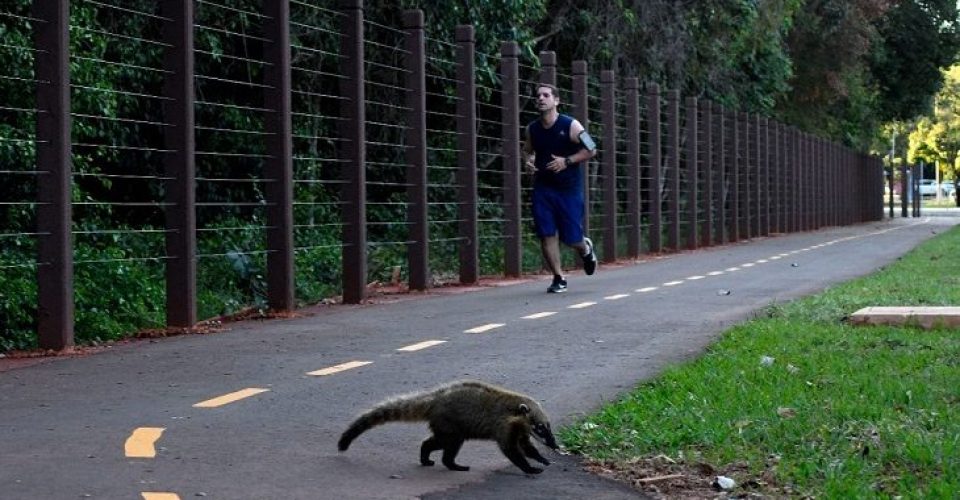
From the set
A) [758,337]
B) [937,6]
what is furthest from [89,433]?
[937,6]

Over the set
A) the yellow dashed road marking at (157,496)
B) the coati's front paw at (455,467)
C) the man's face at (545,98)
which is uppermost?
the man's face at (545,98)

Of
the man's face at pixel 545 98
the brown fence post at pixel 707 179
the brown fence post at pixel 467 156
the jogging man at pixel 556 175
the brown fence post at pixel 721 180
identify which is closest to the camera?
the man's face at pixel 545 98

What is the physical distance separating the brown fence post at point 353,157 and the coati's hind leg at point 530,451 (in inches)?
377

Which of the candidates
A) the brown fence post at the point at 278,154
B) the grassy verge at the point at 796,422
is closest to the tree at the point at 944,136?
the brown fence post at the point at 278,154

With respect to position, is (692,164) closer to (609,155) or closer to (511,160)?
(609,155)

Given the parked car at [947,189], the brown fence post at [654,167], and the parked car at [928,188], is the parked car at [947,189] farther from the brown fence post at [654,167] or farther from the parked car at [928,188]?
the brown fence post at [654,167]

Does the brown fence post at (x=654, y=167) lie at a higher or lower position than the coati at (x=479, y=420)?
higher

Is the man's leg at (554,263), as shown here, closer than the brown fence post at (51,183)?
No

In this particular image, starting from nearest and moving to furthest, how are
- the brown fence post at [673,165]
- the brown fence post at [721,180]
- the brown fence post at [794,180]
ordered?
1. the brown fence post at [673,165]
2. the brown fence post at [721,180]
3. the brown fence post at [794,180]

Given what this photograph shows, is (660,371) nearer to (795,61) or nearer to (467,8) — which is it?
(467,8)

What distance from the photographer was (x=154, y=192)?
22703mm

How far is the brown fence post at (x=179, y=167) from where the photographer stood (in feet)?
42.7

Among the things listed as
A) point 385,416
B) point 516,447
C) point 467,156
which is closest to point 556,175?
point 467,156

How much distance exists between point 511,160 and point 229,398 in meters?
14.5
